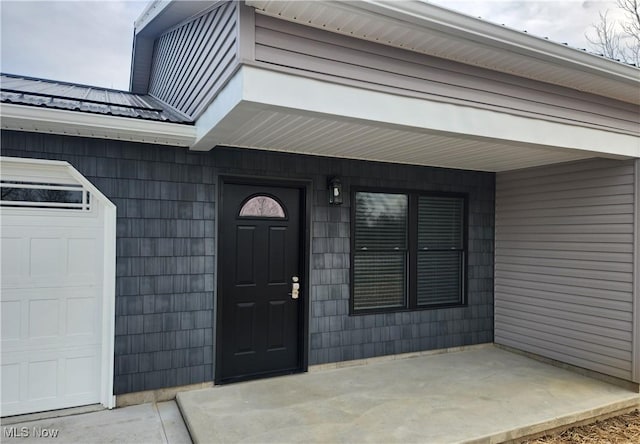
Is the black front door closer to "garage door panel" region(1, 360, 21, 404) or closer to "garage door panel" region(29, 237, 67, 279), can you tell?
"garage door panel" region(29, 237, 67, 279)

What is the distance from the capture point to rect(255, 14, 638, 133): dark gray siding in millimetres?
2678

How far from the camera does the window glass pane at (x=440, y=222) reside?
5.27m

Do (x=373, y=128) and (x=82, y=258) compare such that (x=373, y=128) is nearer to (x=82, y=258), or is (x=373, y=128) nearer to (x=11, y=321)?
(x=82, y=258)

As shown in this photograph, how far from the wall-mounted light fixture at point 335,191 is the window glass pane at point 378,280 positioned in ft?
2.30

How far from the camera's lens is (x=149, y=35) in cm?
571

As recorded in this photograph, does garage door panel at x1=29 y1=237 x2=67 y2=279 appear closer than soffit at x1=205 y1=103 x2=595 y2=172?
No

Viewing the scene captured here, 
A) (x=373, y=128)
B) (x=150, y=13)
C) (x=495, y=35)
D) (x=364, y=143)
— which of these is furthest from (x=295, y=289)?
(x=150, y=13)

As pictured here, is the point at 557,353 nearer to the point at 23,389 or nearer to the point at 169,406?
the point at 169,406

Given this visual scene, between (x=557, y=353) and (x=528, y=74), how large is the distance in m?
3.31

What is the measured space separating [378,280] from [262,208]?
1686 millimetres

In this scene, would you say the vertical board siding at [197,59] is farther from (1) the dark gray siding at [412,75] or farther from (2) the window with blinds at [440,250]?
(2) the window with blinds at [440,250]

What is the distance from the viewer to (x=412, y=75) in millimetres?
3100

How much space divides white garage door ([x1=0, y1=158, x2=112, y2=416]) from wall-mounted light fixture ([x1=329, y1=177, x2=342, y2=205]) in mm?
2249

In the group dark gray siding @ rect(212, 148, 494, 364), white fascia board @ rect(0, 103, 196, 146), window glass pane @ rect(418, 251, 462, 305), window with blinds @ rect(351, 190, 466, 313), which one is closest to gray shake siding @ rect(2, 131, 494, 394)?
dark gray siding @ rect(212, 148, 494, 364)
